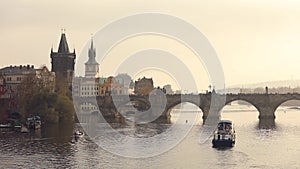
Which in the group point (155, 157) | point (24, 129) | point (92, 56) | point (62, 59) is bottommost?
point (155, 157)

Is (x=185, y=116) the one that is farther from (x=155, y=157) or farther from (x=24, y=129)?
(x=155, y=157)

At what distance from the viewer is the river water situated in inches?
1806

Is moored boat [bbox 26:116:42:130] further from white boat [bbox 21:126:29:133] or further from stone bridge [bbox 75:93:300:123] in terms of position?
stone bridge [bbox 75:93:300:123]

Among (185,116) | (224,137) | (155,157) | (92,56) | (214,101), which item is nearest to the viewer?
(155,157)

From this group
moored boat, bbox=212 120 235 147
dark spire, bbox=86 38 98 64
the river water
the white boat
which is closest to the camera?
the river water

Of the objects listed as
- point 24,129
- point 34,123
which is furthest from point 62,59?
point 24,129

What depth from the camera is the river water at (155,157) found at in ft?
151

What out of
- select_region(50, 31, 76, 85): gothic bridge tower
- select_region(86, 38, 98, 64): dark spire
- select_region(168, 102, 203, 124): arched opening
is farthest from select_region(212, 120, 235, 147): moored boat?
select_region(86, 38, 98, 64): dark spire

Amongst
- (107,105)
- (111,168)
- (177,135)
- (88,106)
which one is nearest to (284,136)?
(177,135)

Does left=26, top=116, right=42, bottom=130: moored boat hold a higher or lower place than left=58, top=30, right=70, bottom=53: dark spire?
lower

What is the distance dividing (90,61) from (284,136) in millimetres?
109508

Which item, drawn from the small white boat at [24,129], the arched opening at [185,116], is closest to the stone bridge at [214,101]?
the arched opening at [185,116]

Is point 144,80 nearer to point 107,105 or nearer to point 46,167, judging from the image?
point 107,105

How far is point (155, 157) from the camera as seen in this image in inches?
1967
